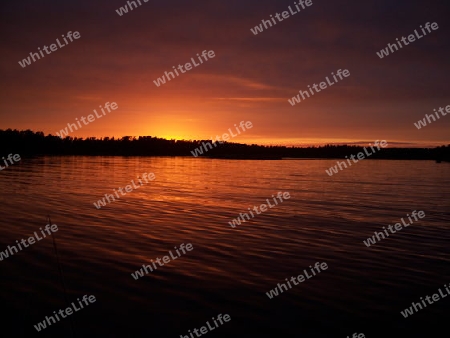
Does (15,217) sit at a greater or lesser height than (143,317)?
greater

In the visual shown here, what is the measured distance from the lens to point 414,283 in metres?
11.3

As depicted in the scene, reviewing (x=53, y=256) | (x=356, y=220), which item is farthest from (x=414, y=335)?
(x=356, y=220)

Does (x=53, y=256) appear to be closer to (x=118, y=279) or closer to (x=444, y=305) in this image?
(x=118, y=279)

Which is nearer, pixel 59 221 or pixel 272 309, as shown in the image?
pixel 272 309

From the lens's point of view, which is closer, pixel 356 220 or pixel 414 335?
pixel 414 335

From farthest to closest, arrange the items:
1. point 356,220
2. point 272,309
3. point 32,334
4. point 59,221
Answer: point 356,220 < point 59,221 < point 272,309 < point 32,334

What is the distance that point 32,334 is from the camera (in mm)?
7871

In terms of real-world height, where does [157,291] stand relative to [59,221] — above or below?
below

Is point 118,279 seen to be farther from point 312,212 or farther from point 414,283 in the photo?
point 312,212

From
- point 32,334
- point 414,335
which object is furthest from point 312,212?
point 32,334

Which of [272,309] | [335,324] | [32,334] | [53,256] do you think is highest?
[53,256]

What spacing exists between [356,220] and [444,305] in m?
11.5

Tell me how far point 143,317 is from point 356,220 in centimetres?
1545

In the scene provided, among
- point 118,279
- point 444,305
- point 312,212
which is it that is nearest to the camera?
point 444,305
